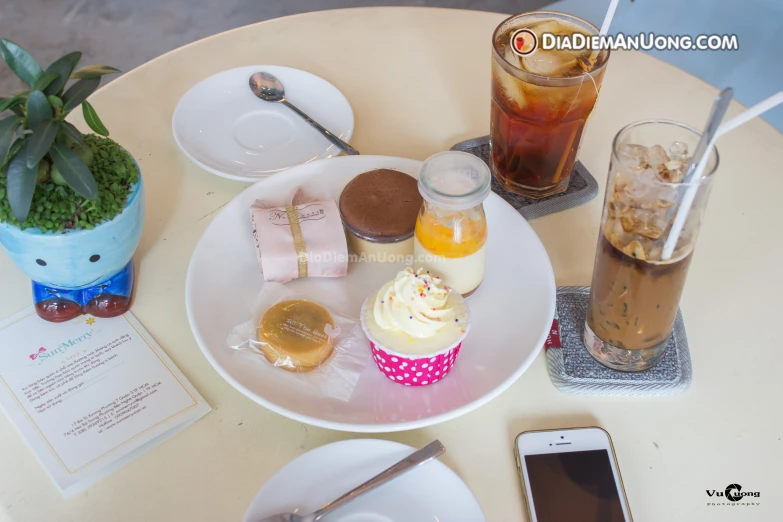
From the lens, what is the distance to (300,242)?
3.13 feet

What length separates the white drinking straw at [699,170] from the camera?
60 centimetres

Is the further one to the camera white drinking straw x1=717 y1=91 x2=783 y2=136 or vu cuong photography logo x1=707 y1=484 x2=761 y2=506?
vu cuong photography logo x1=707 y1=484 x2=761 y2=506

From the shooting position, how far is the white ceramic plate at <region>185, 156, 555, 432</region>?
2.67 feet

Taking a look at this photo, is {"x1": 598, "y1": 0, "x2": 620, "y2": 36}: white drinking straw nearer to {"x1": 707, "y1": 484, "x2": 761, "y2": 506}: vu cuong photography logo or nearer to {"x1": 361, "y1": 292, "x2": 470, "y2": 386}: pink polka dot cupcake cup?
{"x1": 361, "y1": 292, "x2": 470, "y2": 386}: pink polka dot cupcake cup

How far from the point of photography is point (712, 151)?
0.65m

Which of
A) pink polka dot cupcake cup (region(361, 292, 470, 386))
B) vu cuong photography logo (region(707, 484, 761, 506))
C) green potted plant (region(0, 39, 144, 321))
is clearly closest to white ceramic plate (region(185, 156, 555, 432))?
pink polka dot cupcake cup (region(361, 292, 470, 386))

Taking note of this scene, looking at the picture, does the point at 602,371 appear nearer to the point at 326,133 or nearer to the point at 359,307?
the point at 359,307

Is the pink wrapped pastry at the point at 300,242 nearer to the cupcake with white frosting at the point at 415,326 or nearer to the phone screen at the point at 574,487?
the cupcake with white frosting at the point at 415,326

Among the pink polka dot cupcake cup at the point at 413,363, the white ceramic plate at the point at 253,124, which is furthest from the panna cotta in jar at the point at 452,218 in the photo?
the white ceramic plate at the point at 253,124

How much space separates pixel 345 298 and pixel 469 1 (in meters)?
2.12

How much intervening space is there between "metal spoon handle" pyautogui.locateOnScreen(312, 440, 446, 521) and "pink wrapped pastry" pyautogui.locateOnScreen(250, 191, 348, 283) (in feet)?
1.04

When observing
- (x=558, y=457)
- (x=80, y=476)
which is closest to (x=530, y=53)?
(x=558, y=457)

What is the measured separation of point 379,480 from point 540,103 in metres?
0.59

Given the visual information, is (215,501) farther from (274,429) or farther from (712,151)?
(712,151)
